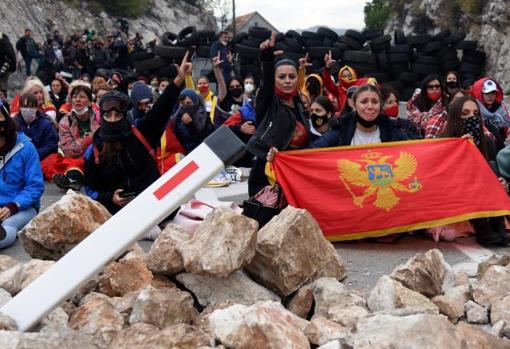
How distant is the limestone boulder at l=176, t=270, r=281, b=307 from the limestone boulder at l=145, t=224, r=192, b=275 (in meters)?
0.10

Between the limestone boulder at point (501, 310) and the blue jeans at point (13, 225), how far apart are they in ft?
14.2

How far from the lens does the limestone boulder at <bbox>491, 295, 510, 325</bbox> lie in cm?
369

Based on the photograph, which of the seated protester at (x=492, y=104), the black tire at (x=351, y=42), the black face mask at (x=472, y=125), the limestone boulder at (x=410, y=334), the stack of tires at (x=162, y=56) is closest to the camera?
the limestone boulder at (x=410, y=334)

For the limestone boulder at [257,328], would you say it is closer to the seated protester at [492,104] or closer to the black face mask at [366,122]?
the black face mask at [366,122]

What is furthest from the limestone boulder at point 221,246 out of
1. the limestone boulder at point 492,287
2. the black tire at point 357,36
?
the black tire at point 357,36

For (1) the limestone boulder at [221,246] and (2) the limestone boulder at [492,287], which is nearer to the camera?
(1) the limestone boulder at [221,246]

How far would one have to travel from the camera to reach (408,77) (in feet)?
66.1

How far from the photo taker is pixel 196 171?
3.02 m

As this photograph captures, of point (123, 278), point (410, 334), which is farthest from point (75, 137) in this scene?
point (410, 334)

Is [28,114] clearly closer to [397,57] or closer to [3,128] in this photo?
[3,128]

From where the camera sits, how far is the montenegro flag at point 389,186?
6129mm

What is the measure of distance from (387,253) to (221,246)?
253 cm

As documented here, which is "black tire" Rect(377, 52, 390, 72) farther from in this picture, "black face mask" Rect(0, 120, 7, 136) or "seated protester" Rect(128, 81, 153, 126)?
"black face mask" Rect(0, 120, 7, 136)

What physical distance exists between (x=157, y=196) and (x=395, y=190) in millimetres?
3604
